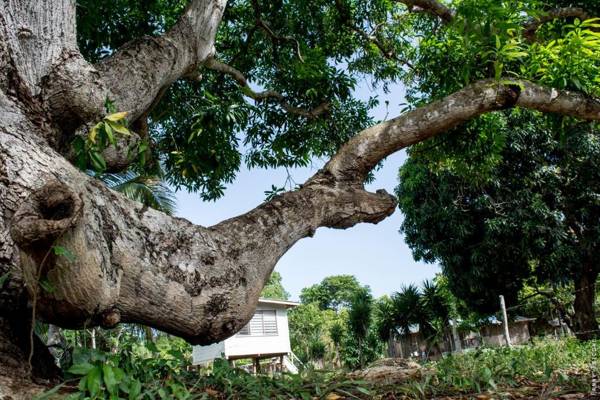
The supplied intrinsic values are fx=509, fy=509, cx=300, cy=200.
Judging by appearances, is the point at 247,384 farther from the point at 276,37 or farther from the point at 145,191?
the point at 145,191

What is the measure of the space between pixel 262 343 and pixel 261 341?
0.10 metres

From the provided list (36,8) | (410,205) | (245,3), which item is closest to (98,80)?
(36,8)

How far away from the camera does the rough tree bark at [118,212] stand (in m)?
2.16

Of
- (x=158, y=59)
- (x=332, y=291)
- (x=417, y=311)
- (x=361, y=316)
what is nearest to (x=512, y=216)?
(x=417, y=311)

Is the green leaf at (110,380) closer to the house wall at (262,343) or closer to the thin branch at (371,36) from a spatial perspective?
the thin branch at (371,36)

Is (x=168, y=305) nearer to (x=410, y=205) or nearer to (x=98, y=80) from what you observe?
(x=98, y=80)

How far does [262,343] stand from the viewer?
2247 cm

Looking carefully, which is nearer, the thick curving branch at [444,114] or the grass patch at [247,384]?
the grass patch at [247,384]

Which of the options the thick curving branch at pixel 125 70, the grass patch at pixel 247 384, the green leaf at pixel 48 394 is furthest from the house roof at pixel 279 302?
the green leaf at pixel 48 394

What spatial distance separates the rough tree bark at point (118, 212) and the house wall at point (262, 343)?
17.2 meters

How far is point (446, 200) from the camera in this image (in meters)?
18.4

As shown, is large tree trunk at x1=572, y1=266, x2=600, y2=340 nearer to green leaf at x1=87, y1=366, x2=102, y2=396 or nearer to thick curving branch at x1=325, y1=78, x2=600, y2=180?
thick curving branch at x1=325, y1=78, x2=600, y2=180

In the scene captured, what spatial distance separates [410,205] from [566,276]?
5.89 meters

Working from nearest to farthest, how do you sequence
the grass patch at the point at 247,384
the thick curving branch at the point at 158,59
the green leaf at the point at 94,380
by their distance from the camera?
the green leaf at the point at 94,380, the grass patch at the point at 247,384, the thick curving branch at the point at 158,59
